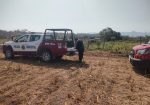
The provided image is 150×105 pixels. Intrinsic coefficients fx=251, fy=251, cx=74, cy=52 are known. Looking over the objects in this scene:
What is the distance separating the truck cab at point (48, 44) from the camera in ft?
49.0

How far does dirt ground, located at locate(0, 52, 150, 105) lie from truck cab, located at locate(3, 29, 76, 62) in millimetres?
2689

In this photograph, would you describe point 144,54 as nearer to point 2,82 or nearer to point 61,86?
point 61,86

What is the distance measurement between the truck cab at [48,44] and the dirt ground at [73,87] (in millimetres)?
2689

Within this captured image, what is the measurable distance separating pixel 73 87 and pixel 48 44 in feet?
21.6

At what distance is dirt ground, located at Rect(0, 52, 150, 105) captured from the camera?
7484 millimetres

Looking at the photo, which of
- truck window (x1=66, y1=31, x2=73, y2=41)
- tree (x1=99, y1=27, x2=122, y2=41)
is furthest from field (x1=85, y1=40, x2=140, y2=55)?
tree (x1=99, y1=27, x2=122, y2=41)

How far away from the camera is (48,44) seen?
15.1 m

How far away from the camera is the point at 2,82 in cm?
957

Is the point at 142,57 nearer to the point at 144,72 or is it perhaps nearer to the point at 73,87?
the point at 144,72

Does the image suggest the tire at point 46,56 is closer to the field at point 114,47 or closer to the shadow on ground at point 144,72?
the shadow on ground at point 144,72

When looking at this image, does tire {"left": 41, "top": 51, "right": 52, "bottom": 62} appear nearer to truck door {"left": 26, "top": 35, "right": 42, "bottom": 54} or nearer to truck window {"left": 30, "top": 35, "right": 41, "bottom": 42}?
truck door {"left": 26, "top": 35, "right": 42, "bottom": 54}

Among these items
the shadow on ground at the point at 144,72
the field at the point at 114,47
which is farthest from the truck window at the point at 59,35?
the field at the point at 114,47

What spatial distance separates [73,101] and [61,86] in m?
1.79

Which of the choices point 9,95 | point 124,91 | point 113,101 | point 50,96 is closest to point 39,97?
point 50,96
